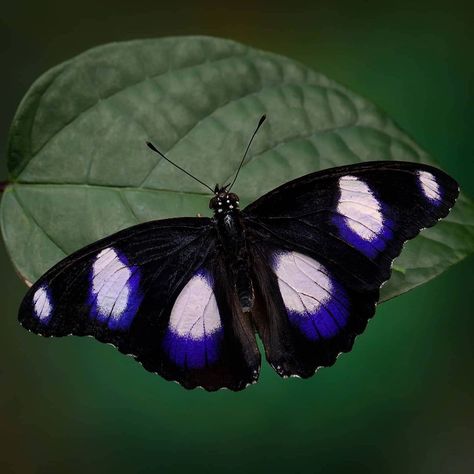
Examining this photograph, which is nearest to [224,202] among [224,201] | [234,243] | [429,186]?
[224,201]

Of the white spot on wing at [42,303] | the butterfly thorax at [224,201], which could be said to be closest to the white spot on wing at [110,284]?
the white spot on wing at [42,303]

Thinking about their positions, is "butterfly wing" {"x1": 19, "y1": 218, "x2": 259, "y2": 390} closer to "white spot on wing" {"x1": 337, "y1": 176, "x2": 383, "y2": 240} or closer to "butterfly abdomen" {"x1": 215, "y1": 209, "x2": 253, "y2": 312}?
"butterfly abdomen" {"x1": 215, "y1": 209, "x2": 253, "y2": 312}

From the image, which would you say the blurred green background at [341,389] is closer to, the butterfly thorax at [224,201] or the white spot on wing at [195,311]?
the white spot on wing at [195,311]

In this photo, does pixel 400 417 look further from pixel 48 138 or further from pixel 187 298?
pixel 48 138

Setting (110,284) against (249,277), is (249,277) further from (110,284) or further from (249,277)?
(110,284)

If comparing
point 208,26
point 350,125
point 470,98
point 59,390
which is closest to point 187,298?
point 350,125
